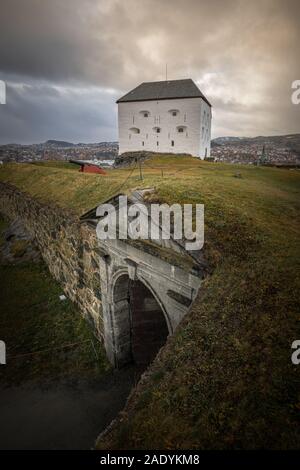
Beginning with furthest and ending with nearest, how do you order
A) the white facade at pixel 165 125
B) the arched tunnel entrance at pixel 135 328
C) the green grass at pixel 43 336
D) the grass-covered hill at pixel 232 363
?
the white facade at pixel 165 125
the arched tunnel entrance at pixel 135 328
the green grass at pixel 43 336
the grass-covered hill at pixel 232 363

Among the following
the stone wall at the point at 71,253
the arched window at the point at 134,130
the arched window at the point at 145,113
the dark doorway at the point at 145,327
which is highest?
the arched window at the point at 145,113

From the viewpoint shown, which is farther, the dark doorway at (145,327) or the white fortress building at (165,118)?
the white fortress building at (165,118)

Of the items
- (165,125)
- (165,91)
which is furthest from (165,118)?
(165,91)

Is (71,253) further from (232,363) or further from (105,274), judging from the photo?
(232,363)

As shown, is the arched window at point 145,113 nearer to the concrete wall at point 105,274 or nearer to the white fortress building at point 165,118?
the white fortress building at point 165,118

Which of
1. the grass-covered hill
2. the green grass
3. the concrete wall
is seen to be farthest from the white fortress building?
the grass-covered hill

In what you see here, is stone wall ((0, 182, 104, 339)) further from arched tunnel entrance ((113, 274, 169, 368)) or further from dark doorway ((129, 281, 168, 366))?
dark doorway ((129, 281, 168, 366))

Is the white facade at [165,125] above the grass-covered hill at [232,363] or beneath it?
above

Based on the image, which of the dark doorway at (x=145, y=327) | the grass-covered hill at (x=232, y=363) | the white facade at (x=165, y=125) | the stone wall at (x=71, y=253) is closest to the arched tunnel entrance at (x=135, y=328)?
the dark doorway at (x=145, y=327)
